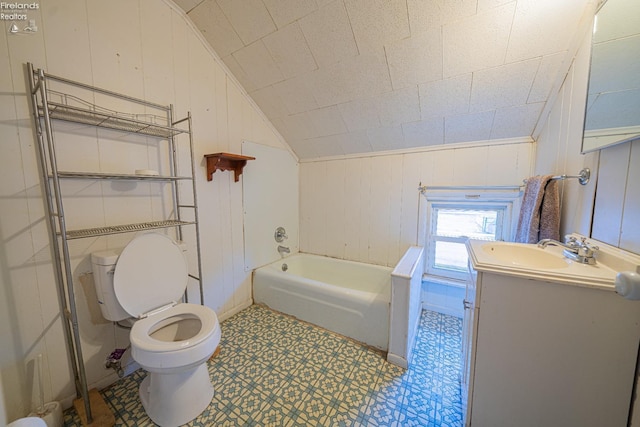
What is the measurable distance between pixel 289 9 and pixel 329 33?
283 millimetres

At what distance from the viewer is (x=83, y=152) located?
1271mm

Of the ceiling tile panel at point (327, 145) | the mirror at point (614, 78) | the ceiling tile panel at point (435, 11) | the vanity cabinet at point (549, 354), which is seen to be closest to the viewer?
the vanity cabinet at point (549, 354)

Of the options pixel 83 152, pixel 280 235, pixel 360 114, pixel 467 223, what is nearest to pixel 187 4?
pixel 83 152

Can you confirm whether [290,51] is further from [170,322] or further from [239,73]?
[170,322]

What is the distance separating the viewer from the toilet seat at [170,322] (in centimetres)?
109

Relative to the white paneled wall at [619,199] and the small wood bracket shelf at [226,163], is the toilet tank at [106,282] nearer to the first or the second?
the small wood bracket shelf at [226,163]

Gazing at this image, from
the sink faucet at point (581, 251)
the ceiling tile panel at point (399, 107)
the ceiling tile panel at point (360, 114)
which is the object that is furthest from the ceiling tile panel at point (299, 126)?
the sink faucet at point (581, 251)

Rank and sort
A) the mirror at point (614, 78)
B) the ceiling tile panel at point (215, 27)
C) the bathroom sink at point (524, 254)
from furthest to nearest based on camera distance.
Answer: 1. the ceiling tile panel at point (215, 27)
2. the bathroom sink at point (524, 254)
3. the mirror at point (614, 78)

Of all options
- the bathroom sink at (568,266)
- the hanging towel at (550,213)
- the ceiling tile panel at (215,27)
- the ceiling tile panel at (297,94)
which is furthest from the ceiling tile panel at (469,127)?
the ceiling tile panel at (215,27)

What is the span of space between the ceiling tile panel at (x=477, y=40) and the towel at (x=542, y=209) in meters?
0.81

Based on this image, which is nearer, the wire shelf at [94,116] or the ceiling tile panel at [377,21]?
the wire shelf at [94,116]

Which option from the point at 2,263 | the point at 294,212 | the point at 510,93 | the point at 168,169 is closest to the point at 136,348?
the point at 2,263

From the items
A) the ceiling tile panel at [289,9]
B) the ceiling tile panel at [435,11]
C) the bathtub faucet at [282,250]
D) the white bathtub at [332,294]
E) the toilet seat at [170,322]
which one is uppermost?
the ceiling tile panel at [289,9]

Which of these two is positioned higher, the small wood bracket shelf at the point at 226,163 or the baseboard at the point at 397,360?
the small wood bracket shelf at the point at 226,163
